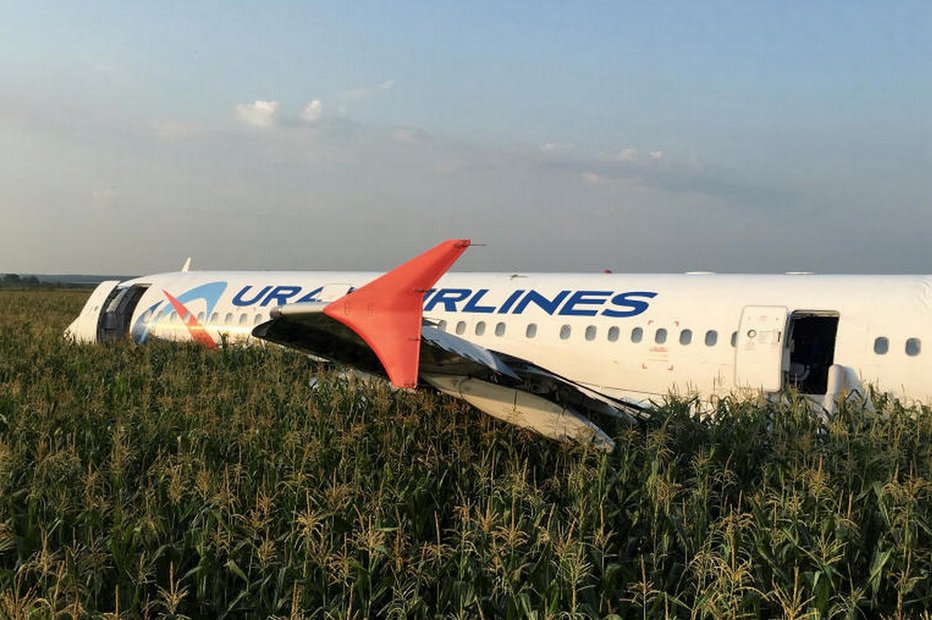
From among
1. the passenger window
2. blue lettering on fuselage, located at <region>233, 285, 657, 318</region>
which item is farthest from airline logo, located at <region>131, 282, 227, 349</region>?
the passenger window

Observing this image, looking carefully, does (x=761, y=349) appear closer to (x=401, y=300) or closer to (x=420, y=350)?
(x=420, y=350)

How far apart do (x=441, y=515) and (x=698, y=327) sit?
8440 millimetres

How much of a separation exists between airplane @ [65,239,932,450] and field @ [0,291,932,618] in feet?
2.47

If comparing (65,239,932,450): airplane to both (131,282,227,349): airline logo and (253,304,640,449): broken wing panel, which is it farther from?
(131,282,227,349): airline logo

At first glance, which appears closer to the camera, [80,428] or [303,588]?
[303,588]

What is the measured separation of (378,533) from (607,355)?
9.80m

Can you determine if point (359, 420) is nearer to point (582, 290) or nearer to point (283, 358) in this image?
point (283, 358)

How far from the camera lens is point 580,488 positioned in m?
7.10

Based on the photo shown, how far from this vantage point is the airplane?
8.64m

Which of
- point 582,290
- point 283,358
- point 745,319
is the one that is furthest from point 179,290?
point 745,319

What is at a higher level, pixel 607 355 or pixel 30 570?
pixel 607 355

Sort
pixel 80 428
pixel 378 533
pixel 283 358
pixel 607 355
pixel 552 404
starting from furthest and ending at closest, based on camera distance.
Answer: pixel 283 358, pixel 607 355, pixel 80 428, pixel 552 404, pixel 378 533

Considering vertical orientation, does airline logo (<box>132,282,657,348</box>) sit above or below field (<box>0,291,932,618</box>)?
above

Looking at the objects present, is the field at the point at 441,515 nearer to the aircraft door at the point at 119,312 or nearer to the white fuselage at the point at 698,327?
the white fuselage at the point at 698,327
